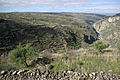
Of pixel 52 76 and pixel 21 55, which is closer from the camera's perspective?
pixel 52 76

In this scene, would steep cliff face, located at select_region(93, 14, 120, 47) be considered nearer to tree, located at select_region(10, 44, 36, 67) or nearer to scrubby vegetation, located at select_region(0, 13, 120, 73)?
scrubby vegetation, located at select_region(0, 13, 120, 73)

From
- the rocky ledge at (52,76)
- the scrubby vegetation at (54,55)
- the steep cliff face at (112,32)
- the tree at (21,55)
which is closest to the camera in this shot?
the rocky ledge at (52,76)

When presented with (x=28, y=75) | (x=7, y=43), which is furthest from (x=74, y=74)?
(x=7, y=43)

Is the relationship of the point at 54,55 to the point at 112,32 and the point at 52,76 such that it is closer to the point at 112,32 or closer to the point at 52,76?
the point at 52,76

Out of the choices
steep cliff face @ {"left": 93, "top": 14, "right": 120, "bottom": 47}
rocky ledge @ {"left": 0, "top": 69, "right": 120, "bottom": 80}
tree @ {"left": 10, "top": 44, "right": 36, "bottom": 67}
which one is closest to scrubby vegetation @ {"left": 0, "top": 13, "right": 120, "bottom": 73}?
tree @ {"left": 10, "top": 44, "right": 36, "bottom": 67}

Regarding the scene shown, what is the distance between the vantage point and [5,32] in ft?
160

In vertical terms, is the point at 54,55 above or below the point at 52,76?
below

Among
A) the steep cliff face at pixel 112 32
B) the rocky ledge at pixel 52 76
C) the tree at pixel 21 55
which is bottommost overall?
the steep cliff face at pixel 112 32

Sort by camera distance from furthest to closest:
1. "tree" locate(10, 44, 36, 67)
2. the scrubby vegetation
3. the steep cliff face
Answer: the steep cliff face
"tree" locate(10, 44, 36, 67)
the scrubby vegetation

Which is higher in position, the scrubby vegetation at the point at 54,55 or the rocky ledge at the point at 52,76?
the rocky ledge at the point at 52,76

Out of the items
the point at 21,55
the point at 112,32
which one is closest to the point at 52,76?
the point at 21,55

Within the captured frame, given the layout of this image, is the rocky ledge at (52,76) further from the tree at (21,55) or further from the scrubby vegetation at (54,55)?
the tree at (21,55)

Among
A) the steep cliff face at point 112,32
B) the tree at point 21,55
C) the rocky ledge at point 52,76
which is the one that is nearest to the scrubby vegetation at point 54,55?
the tree at point 21,55

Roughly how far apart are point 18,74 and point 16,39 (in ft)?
143
